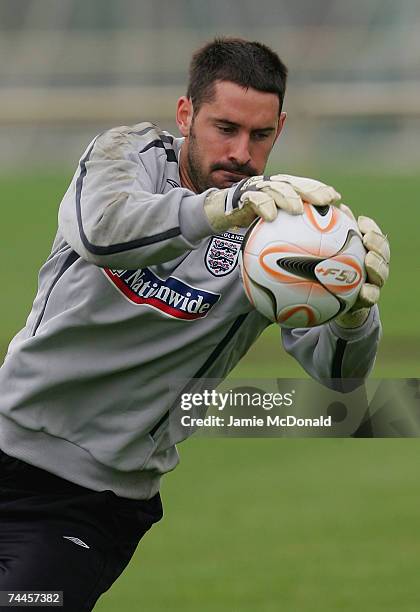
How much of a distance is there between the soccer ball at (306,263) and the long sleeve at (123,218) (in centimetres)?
21

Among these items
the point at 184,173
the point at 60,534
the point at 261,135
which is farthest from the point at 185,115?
the point at 60,534

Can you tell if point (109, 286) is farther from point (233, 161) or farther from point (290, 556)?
point (290, 556)

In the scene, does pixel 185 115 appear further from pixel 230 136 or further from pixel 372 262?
pixel 372 262

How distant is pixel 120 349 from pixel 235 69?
0.99 m

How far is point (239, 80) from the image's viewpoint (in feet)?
14.9

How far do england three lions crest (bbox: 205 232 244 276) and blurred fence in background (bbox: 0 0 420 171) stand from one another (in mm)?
22348

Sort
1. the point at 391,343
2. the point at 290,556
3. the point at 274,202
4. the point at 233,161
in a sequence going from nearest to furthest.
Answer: the point at 274,202, the point at 233,161, the point at 290,556, the point at 391,343

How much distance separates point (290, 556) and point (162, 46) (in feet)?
87.7

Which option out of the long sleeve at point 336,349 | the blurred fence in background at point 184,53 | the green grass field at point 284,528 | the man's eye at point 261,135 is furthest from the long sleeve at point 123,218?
the blurred fence in background at point 184,53

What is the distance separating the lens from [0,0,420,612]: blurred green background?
6559mm

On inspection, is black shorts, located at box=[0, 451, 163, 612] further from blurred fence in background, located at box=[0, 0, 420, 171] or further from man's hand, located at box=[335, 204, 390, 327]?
blurred fence in background, located at box=[0, 0, 420, 171]

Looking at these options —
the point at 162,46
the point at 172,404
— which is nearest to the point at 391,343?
the point at 172,404

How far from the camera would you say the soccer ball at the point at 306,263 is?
13.1 ft

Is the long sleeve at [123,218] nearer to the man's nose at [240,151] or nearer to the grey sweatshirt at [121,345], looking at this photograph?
the grey sweatshirt at [121,345]
